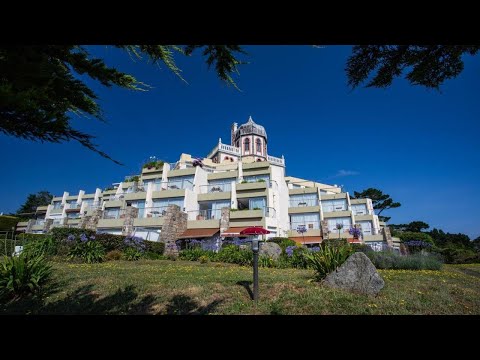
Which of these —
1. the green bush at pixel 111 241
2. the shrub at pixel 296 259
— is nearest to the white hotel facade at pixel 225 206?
the green bush at pixel 111 241

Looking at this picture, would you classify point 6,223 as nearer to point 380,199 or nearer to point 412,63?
point 412,63

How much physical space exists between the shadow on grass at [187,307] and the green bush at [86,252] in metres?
11.2

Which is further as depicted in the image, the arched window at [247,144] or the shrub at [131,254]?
the arched window at [247,144]

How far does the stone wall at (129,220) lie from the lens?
96.2 feet

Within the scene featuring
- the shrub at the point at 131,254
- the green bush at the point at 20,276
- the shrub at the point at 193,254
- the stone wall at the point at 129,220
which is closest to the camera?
the green bush at the point at 20,276

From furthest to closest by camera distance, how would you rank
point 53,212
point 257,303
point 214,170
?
1. point 53,212
2. point 214,170
3. point 257,303

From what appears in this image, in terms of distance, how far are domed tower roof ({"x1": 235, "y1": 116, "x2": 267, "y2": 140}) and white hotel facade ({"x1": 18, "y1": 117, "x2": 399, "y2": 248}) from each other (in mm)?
7111

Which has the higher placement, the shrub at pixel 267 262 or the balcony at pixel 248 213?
the balcony at pixel 248 213

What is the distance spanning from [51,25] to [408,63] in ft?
12.8

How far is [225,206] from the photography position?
106 feet

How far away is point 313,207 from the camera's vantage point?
1503 inches

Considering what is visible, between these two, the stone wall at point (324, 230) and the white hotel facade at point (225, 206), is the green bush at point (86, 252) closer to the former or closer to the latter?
the white hotel facade at point (225, 206)
